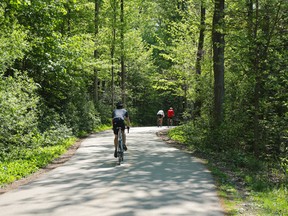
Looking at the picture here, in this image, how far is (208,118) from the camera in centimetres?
1659

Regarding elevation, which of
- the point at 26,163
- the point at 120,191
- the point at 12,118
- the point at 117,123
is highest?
the point at 12,118

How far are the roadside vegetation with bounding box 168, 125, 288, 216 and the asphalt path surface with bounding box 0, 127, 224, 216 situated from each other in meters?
0.40

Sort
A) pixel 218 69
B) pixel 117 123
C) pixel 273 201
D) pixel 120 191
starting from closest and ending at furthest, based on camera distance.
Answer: pixel 273 201 → pixel 120 191 → pixel 117 123 → pixel 218 69

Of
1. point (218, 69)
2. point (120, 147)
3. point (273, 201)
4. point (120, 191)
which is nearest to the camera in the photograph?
point (273, 201)

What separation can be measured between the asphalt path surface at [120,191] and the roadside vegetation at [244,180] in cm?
40

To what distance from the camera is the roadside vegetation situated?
7.18 meters

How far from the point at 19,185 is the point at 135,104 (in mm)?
39803

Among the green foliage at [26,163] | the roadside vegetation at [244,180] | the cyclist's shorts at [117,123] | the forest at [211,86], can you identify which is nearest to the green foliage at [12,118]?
the forest at [211,86]

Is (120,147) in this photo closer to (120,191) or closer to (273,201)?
(120,191)

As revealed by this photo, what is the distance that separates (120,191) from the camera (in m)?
8.26

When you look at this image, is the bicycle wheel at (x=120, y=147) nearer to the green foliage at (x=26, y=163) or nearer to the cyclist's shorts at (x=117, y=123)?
the cyclist's shorts at (x=117, y=123)

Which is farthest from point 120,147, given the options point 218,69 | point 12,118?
point 218,69

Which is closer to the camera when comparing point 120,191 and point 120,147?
point 120,191

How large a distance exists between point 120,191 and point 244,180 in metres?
3.69
